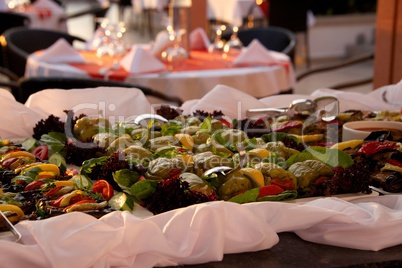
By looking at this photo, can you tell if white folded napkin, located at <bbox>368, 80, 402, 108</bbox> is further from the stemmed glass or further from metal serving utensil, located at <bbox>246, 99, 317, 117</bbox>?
the stemmed glass

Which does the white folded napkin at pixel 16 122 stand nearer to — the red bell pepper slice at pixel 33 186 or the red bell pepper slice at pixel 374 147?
the red bell pepper slice at pixel 33 186

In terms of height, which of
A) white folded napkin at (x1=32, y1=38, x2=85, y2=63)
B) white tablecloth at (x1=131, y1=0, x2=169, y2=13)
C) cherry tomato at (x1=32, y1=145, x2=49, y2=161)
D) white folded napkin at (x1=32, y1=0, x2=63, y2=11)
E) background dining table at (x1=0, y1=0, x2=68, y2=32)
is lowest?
white tablecloth at (x1=131, y1=0, x2=169, y2=13)

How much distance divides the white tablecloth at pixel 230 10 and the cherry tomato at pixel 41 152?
24.9 ft

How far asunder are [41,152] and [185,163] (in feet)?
1.63

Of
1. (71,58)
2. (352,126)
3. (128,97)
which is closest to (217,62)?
(71,58)

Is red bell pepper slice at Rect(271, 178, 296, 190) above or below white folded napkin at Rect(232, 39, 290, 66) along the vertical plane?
above

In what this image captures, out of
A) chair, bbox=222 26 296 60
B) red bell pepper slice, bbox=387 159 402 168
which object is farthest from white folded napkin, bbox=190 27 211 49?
red bell pepper slice, bbox=387 159 402 168

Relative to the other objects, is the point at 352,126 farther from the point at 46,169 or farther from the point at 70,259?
the point at 70,259

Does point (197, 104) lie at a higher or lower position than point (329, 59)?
higher

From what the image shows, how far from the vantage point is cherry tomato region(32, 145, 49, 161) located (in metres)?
1.98

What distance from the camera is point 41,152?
200cm

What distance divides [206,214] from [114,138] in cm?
66

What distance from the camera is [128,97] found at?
2.53 metres

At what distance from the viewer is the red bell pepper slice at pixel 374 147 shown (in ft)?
6.15
